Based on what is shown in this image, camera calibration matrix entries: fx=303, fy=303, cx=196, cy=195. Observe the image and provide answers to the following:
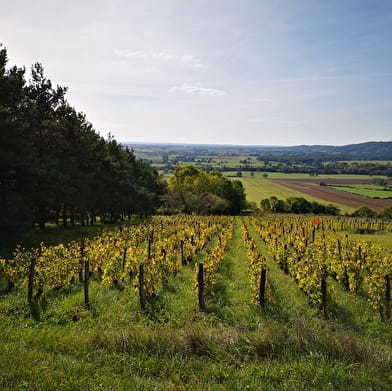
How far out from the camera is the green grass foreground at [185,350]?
5633 mm

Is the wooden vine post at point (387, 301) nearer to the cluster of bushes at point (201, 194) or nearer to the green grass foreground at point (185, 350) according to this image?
the green grass foreground at point (185, 350)

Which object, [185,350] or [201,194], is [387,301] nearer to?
[185,350]

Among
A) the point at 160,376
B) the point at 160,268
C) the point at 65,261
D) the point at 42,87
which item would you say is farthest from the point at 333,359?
the point at 42,87

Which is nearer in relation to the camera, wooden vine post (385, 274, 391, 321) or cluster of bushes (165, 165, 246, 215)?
wooden vine post (385, 274, 391, 321)

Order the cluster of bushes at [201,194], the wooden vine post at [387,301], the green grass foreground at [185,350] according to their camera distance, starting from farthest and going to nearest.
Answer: the cluster of bushes at [201,194] → the wooden vine post at [387,301] → the green grass foreground at [185,350]

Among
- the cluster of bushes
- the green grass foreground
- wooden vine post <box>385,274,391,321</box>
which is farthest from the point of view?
the cluster of bushes

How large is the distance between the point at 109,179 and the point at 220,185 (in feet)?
126

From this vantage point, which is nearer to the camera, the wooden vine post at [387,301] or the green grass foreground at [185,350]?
the green grass foreground at [185,350]

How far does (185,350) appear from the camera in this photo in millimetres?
6680

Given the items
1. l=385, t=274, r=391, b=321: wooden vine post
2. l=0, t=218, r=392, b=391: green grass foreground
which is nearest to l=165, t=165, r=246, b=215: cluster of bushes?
l=385, t=274, r=391, b=321: wooden vine post

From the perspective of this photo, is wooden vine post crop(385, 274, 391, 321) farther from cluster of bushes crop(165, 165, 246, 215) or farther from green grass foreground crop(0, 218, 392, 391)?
cluster of bushes crop(165, 165, 246, 215)

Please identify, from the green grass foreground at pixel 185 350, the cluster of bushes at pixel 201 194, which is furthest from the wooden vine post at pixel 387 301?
the cluster of bushes at pixel 201 194

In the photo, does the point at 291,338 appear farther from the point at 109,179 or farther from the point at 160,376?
the point at 109,179

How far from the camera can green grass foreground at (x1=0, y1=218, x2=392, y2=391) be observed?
563 centimetres
